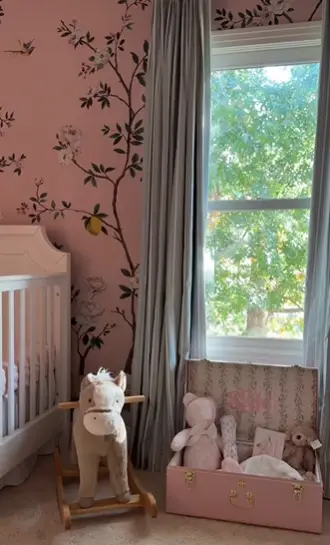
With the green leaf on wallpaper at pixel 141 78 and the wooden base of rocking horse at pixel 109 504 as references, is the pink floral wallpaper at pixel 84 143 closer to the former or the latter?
the green leaf on wallpaper at pixel 141 78

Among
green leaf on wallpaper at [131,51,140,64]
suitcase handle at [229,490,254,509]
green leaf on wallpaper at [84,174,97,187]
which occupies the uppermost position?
green leaf on wallpaper at [131,51,140,64]

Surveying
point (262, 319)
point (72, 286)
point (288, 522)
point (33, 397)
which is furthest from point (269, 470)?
point (72, 286)

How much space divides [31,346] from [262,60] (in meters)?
1.53

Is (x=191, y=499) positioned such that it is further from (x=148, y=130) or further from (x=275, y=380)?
(x=148, y=130)

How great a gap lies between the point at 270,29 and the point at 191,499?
1.83 metres

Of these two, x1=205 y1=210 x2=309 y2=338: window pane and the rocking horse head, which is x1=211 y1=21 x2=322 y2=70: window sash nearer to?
x1=205 y1=210 x2=309 y2=338: window pane

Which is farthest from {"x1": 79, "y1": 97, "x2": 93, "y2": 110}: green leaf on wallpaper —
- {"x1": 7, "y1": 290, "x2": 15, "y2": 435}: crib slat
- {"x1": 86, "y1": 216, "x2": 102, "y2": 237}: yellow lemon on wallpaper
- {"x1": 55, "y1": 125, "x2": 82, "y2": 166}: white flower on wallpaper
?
{"x1": 7, "y1": 290, "x2": 15, "y2": 435}: crib slat

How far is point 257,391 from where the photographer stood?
6.61 feet

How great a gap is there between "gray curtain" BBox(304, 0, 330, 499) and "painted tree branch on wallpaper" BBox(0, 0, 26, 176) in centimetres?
136

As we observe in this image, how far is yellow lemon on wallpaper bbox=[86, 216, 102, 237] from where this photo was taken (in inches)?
92.7

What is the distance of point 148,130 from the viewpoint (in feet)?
7.06

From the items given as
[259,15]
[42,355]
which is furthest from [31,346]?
[259,15]

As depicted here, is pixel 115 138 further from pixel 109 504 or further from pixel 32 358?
pixel 109 504

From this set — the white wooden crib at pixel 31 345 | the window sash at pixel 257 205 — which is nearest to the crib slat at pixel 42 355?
the white wooden crib at pixel 31 345
